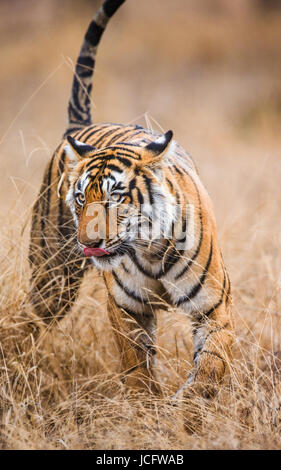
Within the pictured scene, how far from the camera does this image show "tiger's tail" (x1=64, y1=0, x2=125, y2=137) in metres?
3.08

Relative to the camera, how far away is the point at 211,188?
20.9 ft

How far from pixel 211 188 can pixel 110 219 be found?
4.34m

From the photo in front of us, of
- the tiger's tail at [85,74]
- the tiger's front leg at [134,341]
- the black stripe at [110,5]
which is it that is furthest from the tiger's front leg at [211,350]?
the black stripe at [110,5]

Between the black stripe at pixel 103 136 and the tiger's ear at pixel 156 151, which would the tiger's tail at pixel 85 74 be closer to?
the black stripe at pixel 103 136

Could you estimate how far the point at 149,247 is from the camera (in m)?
2.29

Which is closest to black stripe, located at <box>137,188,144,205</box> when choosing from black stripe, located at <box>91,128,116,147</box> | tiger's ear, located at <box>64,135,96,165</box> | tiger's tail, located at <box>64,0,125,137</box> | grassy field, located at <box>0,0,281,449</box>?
tiger's ear, located at <box>64,135,96,165</box>

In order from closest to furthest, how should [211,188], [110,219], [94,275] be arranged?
[110,219]
[94,275]
[211,188]

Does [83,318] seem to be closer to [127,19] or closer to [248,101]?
[248,101]

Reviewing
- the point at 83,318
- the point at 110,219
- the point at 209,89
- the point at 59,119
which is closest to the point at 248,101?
the point at 209,89

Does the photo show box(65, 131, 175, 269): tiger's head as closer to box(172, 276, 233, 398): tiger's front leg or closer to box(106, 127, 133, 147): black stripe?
box(172, 276, 233, 398): tiger's front leg

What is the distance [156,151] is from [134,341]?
84 cm

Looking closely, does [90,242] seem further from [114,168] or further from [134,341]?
[134,341]

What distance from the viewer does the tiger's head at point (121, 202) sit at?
6.99 feet

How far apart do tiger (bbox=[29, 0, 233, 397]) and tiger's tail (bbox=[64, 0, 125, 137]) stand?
58 centimetres
